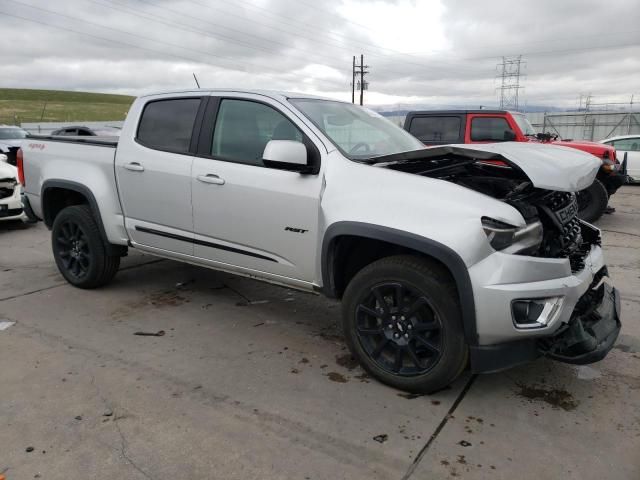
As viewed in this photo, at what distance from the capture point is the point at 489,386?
10.8 ft

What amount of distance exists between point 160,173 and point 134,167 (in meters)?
0.33

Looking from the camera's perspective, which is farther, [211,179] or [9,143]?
[9,143]

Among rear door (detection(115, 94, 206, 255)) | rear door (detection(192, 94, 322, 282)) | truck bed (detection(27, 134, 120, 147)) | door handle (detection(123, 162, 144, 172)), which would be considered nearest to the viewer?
rear door (detection(192, 94, 322, 282))

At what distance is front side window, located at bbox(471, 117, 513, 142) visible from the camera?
→ 9258mm

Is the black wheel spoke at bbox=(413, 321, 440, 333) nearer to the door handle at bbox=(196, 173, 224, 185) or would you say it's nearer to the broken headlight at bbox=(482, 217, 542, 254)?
the broken headlight at bbox=(482, 217, 542, 254)

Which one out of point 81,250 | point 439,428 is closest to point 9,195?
point 81,250

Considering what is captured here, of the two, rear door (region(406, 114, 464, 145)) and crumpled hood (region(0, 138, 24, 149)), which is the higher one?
rear door (region(406, 114, 464, 145))

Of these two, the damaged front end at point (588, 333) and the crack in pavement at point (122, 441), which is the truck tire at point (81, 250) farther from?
the damaged front end at point (588, 333)

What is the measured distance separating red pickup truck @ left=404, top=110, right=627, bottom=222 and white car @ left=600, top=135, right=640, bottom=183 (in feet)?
15.3

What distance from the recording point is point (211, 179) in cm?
385

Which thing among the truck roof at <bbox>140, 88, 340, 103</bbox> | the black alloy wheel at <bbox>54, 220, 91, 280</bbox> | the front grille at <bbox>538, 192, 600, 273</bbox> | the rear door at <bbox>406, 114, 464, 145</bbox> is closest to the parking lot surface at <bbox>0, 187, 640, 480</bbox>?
the black alloy wheel at <bbox>54, 220, 91, 280</bbox>

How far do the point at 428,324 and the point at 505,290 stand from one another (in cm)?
49

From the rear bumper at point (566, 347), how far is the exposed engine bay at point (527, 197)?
0.34 metres

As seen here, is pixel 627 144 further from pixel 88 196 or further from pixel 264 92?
pixel 88 196
